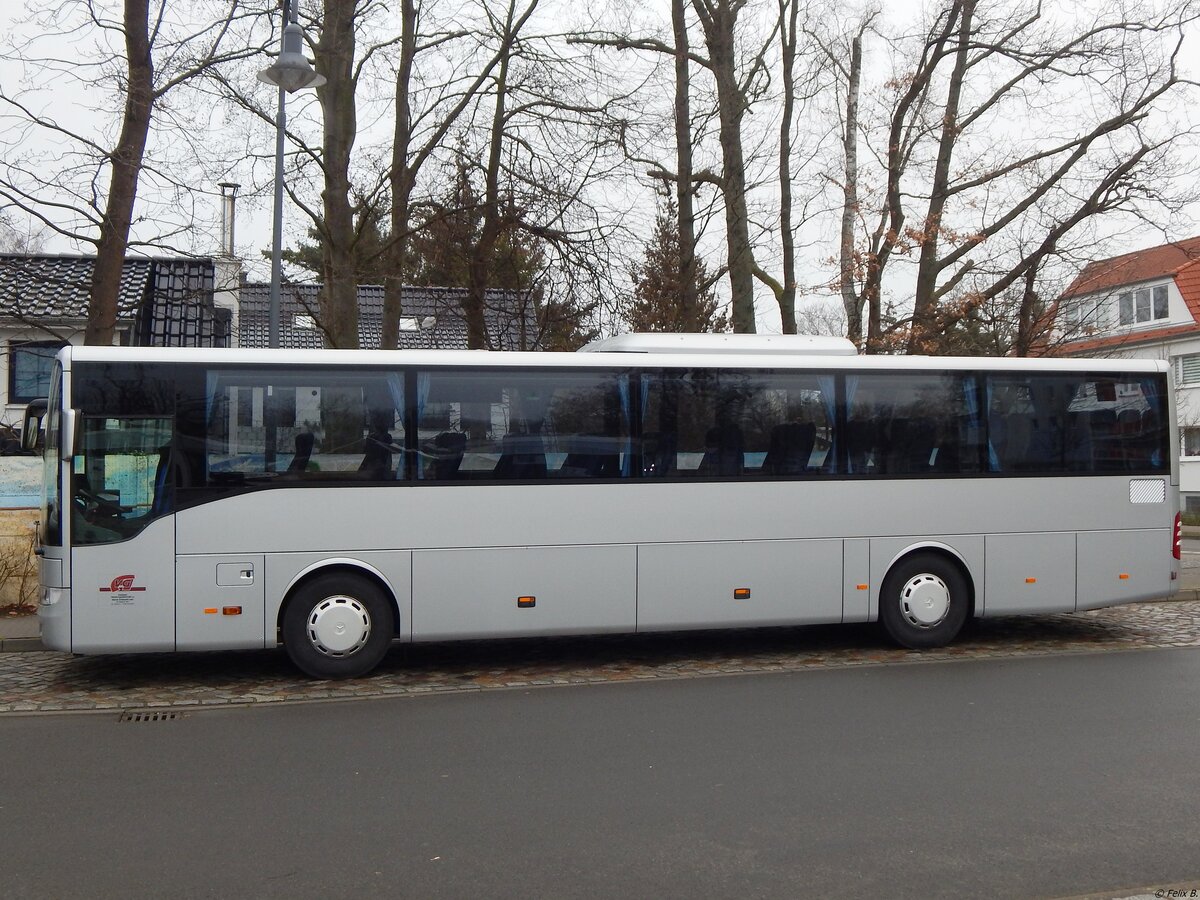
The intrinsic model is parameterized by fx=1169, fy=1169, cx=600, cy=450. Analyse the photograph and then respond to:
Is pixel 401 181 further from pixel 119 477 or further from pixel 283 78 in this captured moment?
pixel 119 477

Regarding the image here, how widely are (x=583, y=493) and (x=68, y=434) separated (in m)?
4.24

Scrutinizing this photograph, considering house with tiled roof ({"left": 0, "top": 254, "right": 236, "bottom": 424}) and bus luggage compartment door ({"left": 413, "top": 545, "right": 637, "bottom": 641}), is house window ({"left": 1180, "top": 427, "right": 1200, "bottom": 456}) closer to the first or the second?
house with tiled roof ({"left": 0, "top": 254, "right": 236, "bottom": 424})

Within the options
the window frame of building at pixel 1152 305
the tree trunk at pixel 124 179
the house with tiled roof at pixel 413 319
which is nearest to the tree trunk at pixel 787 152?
the house with tiled roof at pixel 413 319

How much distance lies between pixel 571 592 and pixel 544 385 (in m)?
1.85

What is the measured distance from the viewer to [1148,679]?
9422mm

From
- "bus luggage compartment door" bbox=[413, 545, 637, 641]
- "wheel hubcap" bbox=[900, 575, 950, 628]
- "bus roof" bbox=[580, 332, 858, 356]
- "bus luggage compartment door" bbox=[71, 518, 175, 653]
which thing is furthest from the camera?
"wheel hubcap" bbox=[900, 575, 950, 628]

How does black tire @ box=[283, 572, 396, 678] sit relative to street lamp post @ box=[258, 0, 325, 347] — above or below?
below

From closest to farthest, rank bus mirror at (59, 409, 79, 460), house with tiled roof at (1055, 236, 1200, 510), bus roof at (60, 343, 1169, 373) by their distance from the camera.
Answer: bus mirror at (59, 409, 79, 460) → bus roof at (60, 343, 1169, 373) → house with tiled roof at (1055, 236, 1200, 510)

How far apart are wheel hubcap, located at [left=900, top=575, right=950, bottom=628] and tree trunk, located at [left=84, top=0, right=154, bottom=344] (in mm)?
9030

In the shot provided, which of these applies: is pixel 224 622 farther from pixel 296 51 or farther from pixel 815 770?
pixel 296 51

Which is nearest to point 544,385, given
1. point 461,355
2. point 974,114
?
point 461,355

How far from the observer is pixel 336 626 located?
984 cm

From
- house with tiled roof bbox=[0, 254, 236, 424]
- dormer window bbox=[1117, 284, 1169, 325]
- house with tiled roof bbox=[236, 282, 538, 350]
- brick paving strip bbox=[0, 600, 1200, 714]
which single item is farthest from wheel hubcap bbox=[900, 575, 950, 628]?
dormer window bbox=[1117, 284, 1169, 325]

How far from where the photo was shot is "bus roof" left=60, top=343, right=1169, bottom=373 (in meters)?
9.67
